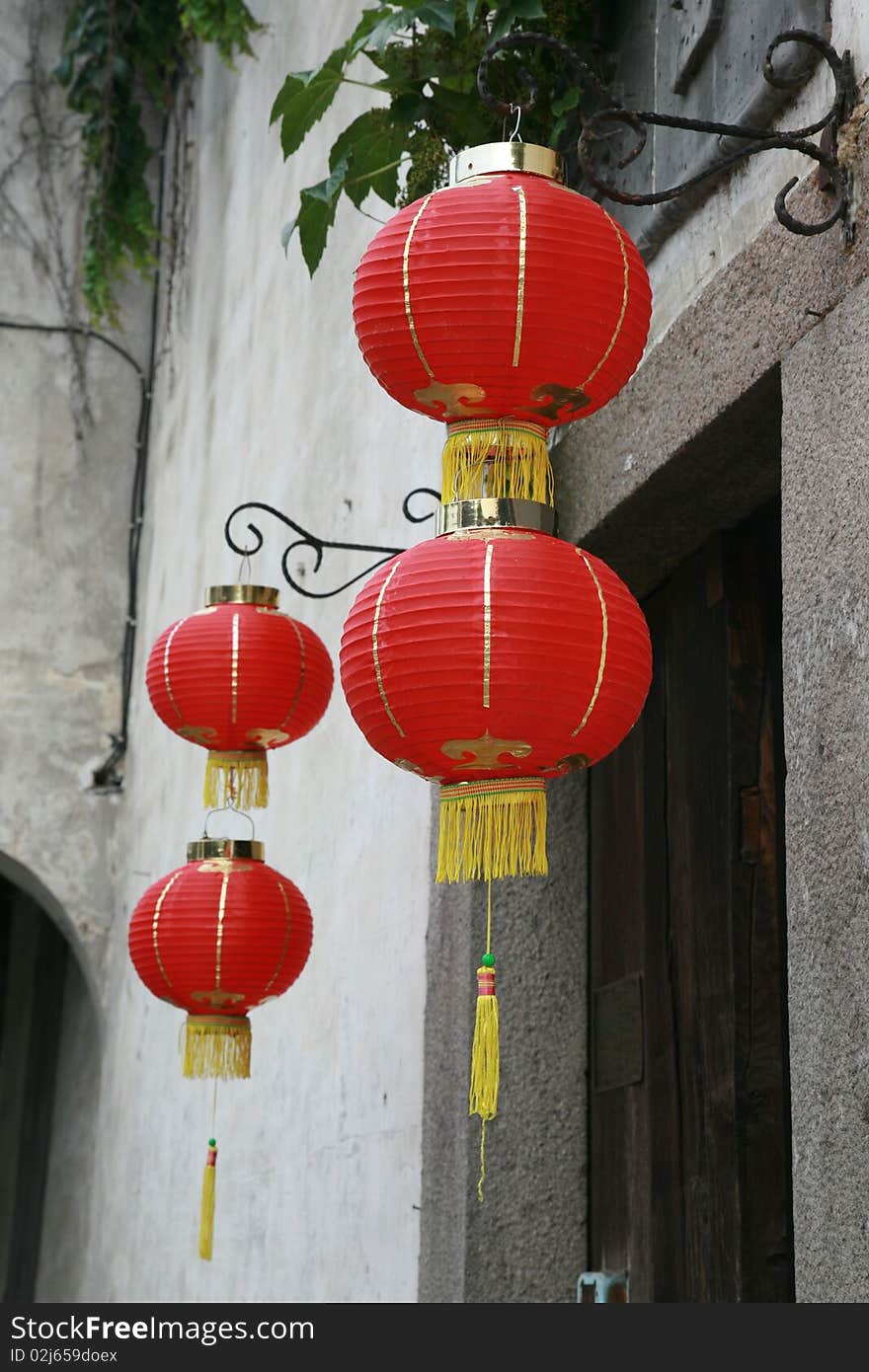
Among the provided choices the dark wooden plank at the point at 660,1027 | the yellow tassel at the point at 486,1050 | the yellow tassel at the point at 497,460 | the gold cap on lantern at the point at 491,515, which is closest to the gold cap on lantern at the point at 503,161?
the yellow tassel at the point at 497,460

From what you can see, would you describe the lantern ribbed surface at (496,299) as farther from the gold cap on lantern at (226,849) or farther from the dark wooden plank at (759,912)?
the gold cap on lantern at (226,849)

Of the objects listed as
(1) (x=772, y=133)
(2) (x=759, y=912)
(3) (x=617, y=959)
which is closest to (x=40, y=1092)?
(3) (x=617, y=959)

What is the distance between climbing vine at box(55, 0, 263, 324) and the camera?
7918 millimetres

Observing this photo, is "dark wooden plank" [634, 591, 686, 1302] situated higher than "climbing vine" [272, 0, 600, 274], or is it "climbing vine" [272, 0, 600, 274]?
"climbing vine" [272, 0, 600, 274]

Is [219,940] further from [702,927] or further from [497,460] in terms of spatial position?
[497,460]

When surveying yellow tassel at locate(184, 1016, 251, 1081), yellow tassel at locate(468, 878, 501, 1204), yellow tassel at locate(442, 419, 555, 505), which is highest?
yellow tassel at locate(442, 419, 555, 505)

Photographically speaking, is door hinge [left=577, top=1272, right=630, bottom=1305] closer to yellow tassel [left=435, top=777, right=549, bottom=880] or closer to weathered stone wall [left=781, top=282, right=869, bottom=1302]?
weathered stone wall [left=781, top=282, right=869, bottom=1302]

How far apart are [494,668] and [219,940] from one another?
173cm

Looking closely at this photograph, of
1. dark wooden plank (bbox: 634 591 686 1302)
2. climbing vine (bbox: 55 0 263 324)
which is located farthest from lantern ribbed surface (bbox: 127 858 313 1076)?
climbing vine (bbox: 55 0 263 324)

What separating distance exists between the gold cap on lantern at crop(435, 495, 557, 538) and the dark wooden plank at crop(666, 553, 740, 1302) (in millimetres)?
886

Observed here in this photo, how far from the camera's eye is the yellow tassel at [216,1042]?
3775mm

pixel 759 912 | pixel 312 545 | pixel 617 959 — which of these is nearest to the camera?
pixel 759 912

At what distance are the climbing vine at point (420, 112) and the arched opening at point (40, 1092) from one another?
17.0 ft

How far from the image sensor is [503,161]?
232cm
